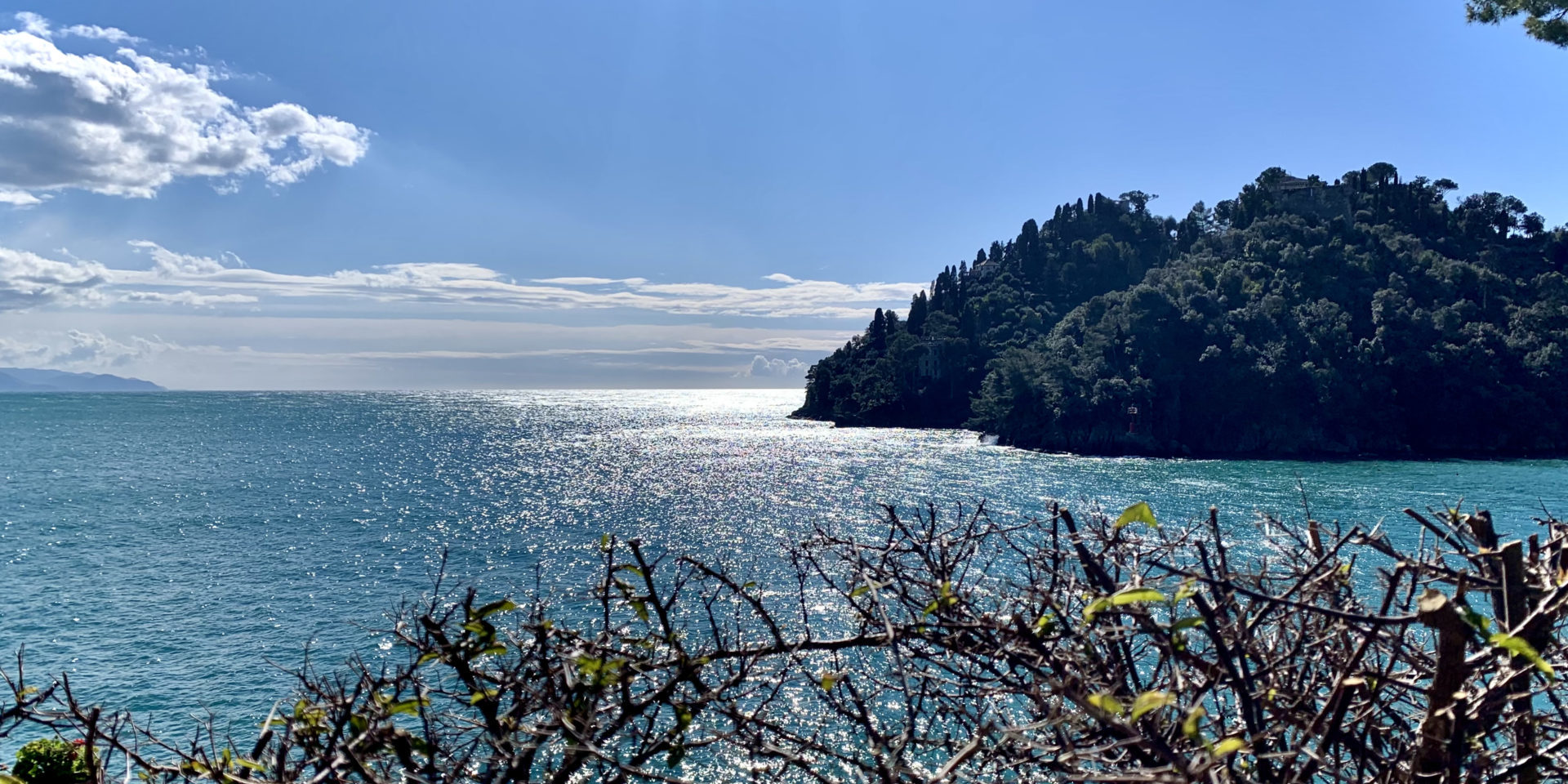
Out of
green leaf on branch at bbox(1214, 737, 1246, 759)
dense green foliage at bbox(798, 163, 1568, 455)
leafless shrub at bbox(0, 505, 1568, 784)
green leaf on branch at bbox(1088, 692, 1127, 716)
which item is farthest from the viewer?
dense green foliage at bbox(798, 163, 1568, 455)

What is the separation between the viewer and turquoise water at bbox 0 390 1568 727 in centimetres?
2545

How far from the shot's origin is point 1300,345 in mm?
79438

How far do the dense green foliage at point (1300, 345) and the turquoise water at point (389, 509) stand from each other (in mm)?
7874

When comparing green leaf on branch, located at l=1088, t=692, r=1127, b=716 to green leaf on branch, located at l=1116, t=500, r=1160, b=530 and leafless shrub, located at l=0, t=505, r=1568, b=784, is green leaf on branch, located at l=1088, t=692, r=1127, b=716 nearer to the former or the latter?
leafless shrub, located at l=0, t=505, r=1568, b=784

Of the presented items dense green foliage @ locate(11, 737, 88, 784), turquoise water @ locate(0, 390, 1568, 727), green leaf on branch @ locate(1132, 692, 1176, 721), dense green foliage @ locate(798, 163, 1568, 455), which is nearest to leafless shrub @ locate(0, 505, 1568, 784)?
green leaf on branch @ locate(1132, 692, 1176, 721)

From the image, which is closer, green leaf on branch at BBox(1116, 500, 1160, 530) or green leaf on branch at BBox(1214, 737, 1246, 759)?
green leaf on branch at BBox(1214, 737, 1246, 759)

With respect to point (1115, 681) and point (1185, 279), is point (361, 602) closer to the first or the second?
point (1115, 681)

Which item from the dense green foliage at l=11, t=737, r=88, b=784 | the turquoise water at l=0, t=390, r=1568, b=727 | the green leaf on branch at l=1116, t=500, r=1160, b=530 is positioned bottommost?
the turquoise water at l=0, t=390, r=1568, b=727

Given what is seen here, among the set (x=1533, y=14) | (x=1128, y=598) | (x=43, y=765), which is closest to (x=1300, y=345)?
(x=1533, y=14)

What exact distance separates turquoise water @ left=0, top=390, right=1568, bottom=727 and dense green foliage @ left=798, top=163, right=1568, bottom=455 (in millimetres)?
7874

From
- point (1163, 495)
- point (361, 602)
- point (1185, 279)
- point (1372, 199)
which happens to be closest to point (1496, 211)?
point (1372, 199)

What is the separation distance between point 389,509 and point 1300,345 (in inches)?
3046

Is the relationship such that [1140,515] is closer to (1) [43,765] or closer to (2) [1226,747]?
(2) [1226,747]

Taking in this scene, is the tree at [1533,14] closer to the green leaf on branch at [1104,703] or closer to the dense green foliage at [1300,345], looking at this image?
the green leaf on branch at [1104,703]
